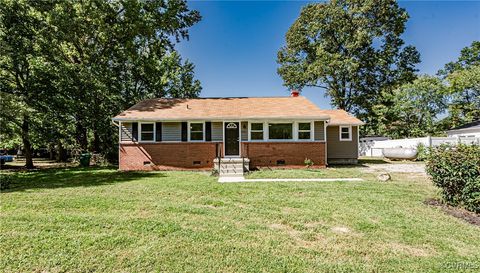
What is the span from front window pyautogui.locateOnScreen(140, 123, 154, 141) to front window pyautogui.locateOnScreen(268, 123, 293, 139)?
666cm

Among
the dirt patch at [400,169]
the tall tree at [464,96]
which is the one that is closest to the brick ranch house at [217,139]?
the dirt patch at [400,169]

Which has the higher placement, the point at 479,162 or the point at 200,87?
the point at 200,87

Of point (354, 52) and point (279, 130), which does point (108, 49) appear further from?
point (354, 52)

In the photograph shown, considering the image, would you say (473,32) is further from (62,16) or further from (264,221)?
(62,16)

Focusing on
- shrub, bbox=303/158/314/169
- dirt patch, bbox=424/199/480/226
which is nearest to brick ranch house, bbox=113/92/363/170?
shrub, bbox=303/158/314/169

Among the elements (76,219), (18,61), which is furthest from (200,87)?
(76,219)

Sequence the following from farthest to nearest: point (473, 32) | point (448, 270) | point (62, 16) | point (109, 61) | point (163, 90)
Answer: point (473, 32)
point (163, 90)
point (109, 61)
point (62, 16)
point (448, 270)

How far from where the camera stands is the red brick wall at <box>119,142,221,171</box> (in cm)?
1377

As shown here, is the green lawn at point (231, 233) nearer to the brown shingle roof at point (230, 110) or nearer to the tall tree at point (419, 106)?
the brown shingle roof at point (230, 110)

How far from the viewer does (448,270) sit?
3.31 meters

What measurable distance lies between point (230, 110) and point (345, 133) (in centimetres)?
787

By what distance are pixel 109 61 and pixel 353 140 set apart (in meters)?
19.7

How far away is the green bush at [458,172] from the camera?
5.46 metres

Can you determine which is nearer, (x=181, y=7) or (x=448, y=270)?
(x=448, y=270)
